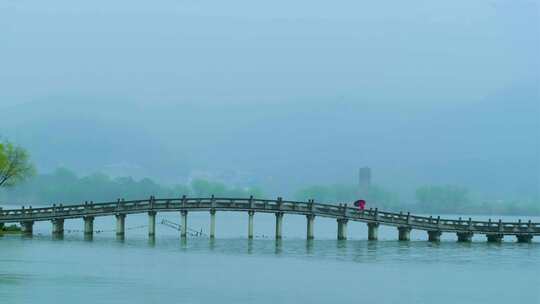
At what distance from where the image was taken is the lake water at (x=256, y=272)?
50344 mm

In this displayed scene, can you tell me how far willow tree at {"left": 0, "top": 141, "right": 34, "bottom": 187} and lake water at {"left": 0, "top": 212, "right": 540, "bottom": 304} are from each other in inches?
467

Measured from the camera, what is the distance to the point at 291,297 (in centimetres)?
5047

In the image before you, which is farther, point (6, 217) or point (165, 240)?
point (165, 240)

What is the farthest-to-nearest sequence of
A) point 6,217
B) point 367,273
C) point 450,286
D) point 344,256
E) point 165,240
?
point 165,240 < point 6,217 < point 344,256 < point 367,273 < point 450,286

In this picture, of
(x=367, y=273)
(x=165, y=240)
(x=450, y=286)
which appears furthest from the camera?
(x=165, y=240)

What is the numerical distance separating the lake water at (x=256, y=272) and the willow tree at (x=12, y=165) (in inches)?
467

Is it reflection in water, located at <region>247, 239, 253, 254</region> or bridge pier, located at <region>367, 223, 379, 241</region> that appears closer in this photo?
reflection in water, located at <region>247, 239, 253, 254</region>

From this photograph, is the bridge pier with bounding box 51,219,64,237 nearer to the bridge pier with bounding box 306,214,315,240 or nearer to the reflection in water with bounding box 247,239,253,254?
the reflection in water with bounding box 247,239,253,254

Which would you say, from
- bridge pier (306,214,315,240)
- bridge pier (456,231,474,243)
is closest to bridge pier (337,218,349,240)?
bridge pier (306,214,315,240)

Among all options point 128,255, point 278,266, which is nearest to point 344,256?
point 278,266

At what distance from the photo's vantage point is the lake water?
Result: 50344 mm

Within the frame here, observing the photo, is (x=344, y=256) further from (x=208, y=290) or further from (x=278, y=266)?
(x=208, y=290)

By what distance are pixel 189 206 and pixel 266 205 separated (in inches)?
246

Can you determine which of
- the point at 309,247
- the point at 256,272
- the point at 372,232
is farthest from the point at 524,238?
the point at 256,272
